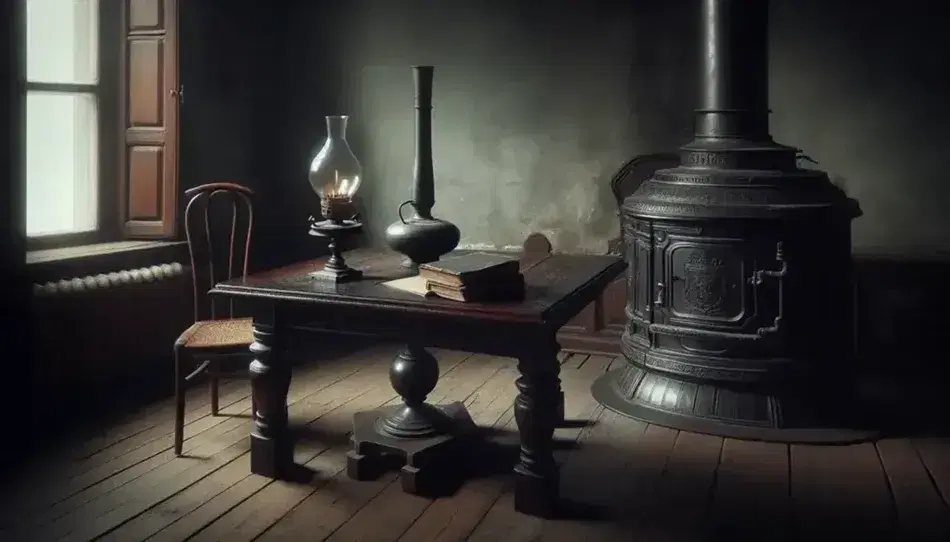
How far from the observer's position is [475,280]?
→ 8.86ft

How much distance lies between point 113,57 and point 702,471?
3062mm

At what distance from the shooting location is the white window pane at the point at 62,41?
4.01m

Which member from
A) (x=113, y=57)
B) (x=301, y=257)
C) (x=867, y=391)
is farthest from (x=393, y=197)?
(x=867, y=391)

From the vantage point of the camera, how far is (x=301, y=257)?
17.8 feet

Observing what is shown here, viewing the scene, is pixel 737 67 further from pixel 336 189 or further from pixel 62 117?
pixel 62 117

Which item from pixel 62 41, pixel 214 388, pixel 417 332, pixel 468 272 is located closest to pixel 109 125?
pixel 62 41

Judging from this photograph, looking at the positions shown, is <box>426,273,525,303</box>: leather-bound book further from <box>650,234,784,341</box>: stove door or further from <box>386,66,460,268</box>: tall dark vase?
<box>650,234,784,341</box>: stove door

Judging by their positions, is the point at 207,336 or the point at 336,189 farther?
the point at 207,336

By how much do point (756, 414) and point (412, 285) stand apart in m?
1.55

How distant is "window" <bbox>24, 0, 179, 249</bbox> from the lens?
414 centimetres

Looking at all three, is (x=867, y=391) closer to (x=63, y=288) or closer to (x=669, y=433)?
(x=669, y=433)

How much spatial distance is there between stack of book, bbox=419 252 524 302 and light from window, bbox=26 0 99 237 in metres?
2.11

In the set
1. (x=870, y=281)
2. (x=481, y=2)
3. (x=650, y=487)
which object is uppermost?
(x=481, y=2)

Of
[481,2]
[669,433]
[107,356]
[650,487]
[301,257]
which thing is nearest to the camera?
[650,487]
